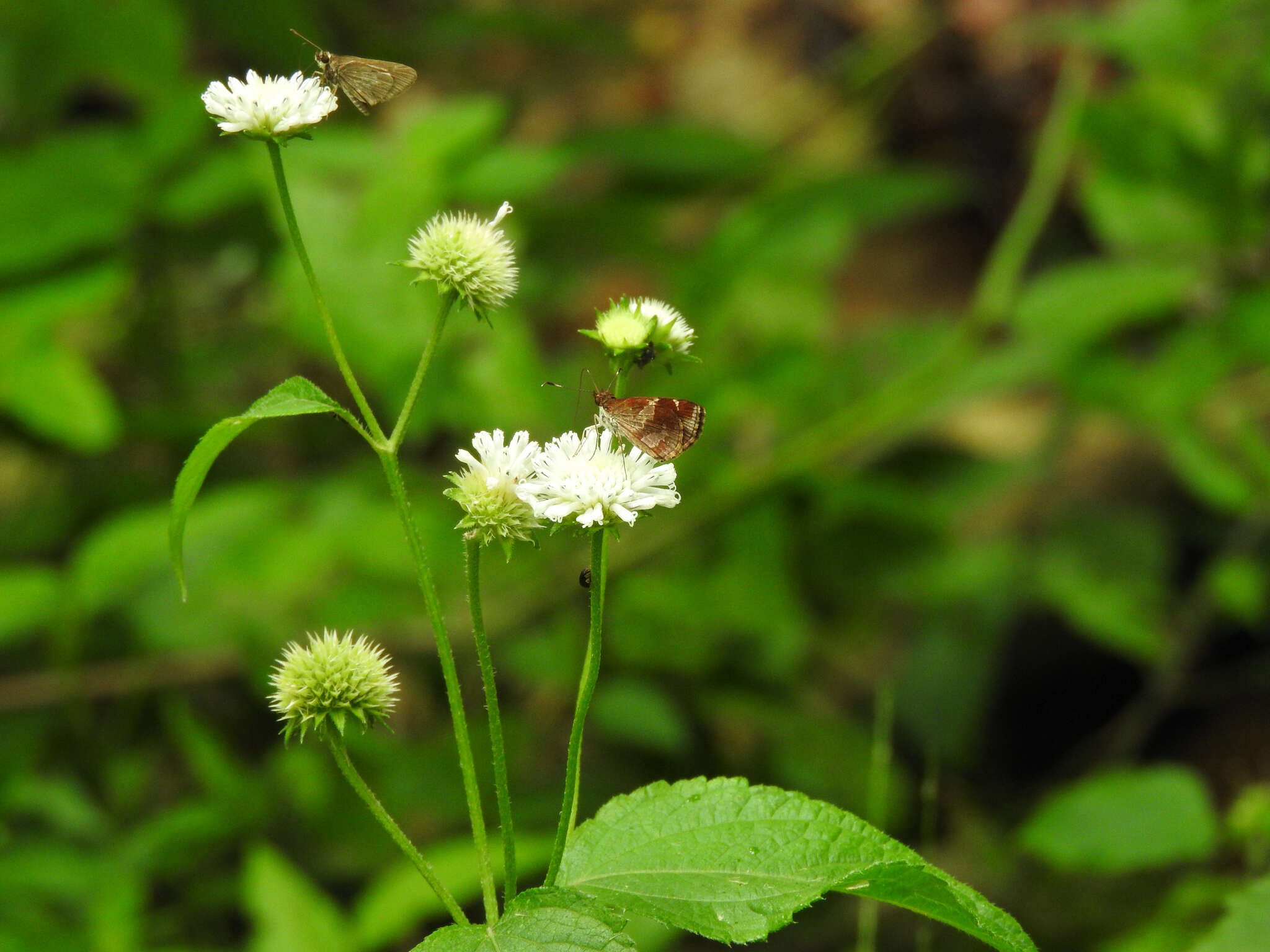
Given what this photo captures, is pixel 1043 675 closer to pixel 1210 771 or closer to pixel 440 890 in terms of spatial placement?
pixel 1210 771

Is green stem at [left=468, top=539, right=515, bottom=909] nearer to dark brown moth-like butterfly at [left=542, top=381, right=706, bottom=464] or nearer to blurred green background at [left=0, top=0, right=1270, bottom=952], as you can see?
dark brown moth-like butterfly at [left=542, top=381, right=706, bottom=464]

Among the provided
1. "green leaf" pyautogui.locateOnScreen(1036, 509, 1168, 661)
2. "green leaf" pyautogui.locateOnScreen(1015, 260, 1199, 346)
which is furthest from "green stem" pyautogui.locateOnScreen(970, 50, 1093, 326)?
"green leaf" pyautogui.locateOnScreen(1036, 509, 1168, 661)

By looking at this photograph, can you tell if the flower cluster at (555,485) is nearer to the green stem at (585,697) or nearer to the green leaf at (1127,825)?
the green stem at (585,697)

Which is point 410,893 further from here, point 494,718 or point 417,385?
point 417,385

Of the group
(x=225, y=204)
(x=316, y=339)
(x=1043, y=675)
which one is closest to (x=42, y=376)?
(x=316, y=339)

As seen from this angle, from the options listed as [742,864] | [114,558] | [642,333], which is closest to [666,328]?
[642,333]
